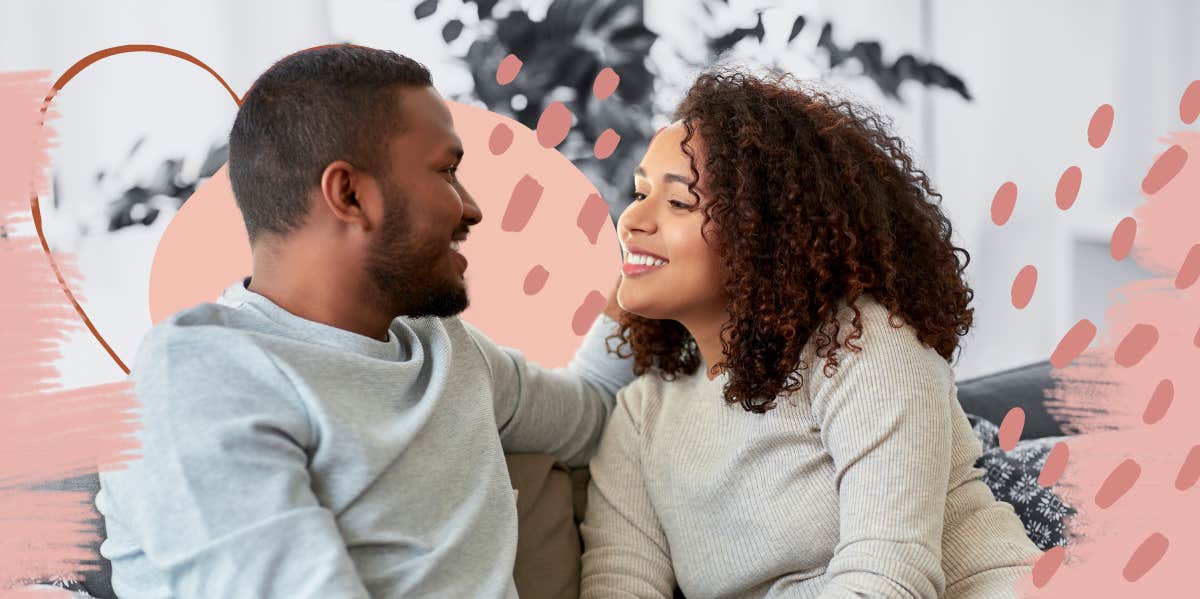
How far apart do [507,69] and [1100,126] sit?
6.55 ft

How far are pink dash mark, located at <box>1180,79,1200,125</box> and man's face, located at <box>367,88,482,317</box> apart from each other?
9.22 feet

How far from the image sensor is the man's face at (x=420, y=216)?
1.22 m

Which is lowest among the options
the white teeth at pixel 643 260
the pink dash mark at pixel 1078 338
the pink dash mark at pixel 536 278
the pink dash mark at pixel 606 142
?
the pink dash mark at pixel 1078 338

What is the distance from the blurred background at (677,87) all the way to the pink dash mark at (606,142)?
2 cm

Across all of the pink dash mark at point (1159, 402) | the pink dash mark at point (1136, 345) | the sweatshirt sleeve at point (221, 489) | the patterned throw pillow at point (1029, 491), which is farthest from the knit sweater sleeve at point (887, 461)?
the pink dash mark at point (1136, 345)

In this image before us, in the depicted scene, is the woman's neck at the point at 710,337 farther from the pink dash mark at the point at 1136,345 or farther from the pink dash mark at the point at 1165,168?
the pink dash mark at the point at 1165,168

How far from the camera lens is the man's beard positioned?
122 centimetres

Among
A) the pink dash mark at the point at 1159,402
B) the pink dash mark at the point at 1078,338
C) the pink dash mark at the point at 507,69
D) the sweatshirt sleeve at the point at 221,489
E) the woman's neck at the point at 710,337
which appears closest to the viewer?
the sweatshirt sleeve at the point at 221,489

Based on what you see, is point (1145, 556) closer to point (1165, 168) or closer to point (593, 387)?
point (593, 387)

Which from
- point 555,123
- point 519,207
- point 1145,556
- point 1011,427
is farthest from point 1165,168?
point 519,207

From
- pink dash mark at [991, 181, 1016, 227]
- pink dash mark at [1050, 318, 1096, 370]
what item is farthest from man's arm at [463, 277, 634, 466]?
pink dash mark at [991, 181, 1016, 227]

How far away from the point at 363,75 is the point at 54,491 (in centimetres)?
73

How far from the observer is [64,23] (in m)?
2.03

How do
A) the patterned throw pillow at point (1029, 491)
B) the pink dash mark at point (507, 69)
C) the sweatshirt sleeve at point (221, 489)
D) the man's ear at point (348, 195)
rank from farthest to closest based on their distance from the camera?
the pink dash mark at point (507, 69) → the patterned throw pillow at point (1029, 491) → the man's ear at point (348, 195) → the sweatshirt sleeve at point (221, 489)
